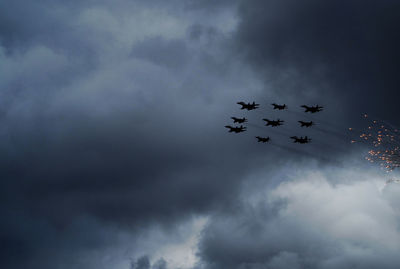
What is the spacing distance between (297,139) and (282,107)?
47.7 feet

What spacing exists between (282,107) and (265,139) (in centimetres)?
1513

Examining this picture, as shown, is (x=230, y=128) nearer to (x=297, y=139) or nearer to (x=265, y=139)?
(x=265, y=139)

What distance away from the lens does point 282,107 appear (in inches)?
6983

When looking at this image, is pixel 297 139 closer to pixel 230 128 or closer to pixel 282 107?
pixel 282 107

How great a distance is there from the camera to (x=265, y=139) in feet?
592

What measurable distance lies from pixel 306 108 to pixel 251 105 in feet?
72.7

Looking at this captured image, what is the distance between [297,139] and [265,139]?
13.2 metres

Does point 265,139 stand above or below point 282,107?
below

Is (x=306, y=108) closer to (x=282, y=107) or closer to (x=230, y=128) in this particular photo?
(x=282, y=107)

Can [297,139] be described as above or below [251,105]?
below

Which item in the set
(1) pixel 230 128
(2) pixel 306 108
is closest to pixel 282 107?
(2) pixel 306 108

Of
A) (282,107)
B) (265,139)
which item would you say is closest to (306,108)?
(282,107)

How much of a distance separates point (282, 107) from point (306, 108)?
10.2 metres

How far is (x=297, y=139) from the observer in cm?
17625
